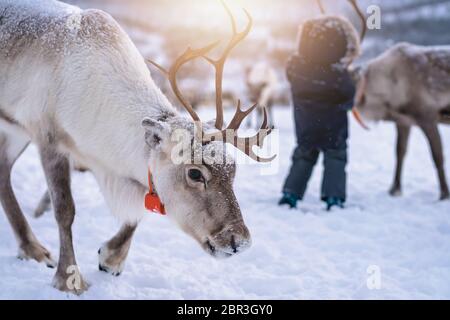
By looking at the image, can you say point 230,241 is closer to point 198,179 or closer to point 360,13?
point 198,179

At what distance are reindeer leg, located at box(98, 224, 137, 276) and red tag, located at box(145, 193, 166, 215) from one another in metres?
0.38

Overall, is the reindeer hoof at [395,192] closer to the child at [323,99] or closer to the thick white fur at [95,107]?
the child at [323,99]

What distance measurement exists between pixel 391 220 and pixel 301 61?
1.64 meters

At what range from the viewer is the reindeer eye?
237cm

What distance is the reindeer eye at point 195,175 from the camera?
2.37m

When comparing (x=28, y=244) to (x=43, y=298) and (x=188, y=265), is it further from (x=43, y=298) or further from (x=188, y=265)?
(x=188, y=265)

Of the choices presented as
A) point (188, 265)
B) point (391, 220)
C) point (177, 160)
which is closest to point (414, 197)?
point (391, 220)

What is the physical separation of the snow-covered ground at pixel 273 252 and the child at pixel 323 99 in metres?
0.29

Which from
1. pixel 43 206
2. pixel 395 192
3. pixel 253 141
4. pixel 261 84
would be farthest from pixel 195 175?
pixel 261 84

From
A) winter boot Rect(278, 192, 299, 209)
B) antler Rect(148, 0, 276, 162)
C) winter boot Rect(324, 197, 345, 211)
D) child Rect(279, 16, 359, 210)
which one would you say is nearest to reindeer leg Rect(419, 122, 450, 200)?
child Rect(279, 16, 359, 210)

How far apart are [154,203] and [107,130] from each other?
484mm

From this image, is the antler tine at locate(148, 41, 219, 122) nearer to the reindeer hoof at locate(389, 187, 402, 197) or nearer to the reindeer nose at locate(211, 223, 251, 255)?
the reindeer nose at locate(211, 223, 251, 255)

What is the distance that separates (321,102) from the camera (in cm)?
442
